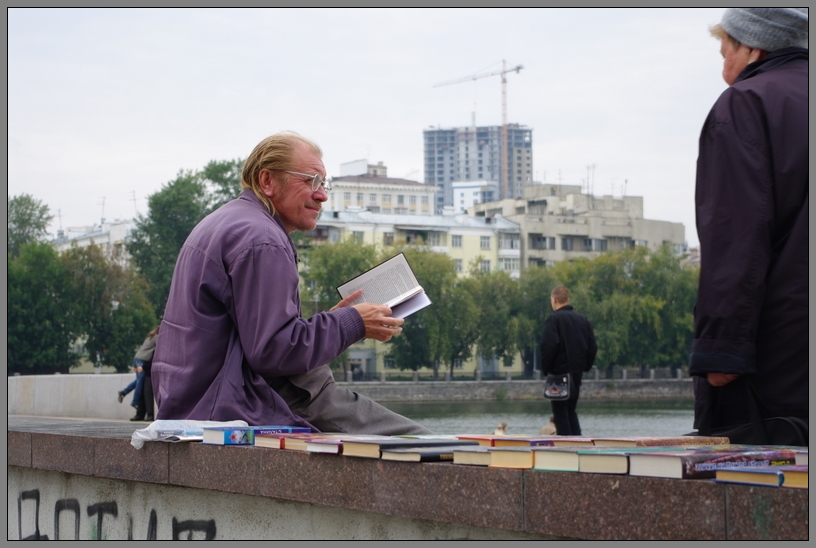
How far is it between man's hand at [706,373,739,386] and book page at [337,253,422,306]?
4.42 feet

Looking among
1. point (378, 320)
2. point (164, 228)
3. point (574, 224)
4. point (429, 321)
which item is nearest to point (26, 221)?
point (164, 228)

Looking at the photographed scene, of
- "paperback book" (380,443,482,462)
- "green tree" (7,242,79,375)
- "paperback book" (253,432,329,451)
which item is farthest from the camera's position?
"green tree" (7,242,79,375)

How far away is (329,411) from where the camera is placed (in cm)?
481

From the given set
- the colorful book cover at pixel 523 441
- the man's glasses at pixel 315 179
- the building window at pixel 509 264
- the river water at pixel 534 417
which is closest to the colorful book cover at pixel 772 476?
the colorful book cover at pixel 523 441

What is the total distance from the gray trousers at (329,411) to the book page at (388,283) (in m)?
0.40

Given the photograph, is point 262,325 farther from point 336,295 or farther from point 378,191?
point 378,191

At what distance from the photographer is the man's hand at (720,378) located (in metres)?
3.86

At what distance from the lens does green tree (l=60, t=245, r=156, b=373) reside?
7169cm

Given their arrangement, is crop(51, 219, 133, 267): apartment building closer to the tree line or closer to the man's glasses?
the tree line

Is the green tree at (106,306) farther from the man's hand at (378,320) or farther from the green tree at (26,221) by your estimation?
the man's hand at (378,320)

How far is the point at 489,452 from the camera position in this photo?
351 cm

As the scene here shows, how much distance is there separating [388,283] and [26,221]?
8631cm

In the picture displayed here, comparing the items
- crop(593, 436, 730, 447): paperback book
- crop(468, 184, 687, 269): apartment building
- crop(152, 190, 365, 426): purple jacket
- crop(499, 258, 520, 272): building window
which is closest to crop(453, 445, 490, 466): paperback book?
crop(593, 436, 730, 447): paperback book

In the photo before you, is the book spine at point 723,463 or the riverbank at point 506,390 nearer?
the book spine at point 723,463
